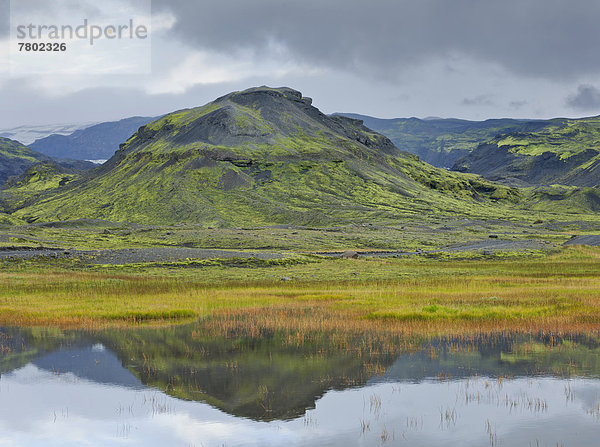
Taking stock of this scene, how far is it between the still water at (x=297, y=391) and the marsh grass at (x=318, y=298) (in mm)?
3755

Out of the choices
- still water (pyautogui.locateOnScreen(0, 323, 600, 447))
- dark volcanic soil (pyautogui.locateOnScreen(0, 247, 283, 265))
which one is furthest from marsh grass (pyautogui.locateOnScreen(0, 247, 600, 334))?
dark volcanic soil (pyautogui.locateOnScreen(0, 247, 283, 265))

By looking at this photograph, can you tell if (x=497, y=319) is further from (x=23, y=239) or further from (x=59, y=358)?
(x=23, y=239)

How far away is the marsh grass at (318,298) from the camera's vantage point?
3328 centimetres

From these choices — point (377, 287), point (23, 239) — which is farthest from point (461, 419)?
point (23, 239)

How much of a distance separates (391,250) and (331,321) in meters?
81.8

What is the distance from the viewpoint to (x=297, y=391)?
68.5ft

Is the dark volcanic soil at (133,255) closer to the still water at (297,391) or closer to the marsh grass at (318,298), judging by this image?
the marsh grass at (318,298)

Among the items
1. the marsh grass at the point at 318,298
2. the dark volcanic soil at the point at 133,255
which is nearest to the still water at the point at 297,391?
the marsh grass at the point at 318,298

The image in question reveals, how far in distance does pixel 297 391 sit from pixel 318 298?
2260 centimetres

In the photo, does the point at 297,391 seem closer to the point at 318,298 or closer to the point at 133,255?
the point at 318,298

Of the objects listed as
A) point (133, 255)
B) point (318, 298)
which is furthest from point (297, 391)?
point (133, 255)

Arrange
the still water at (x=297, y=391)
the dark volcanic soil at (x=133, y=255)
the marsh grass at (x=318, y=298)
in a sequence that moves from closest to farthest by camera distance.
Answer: the still water at (x=297, y=391)
the marsh grass at (x=318, y=298)
the dark volcanic soil at (x=133, y=255)

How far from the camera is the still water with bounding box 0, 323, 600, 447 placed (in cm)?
1700

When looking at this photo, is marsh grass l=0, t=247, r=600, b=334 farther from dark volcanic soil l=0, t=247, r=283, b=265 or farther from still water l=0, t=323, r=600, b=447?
dark volcanic soil l=0, t=247, r=283, b=265
